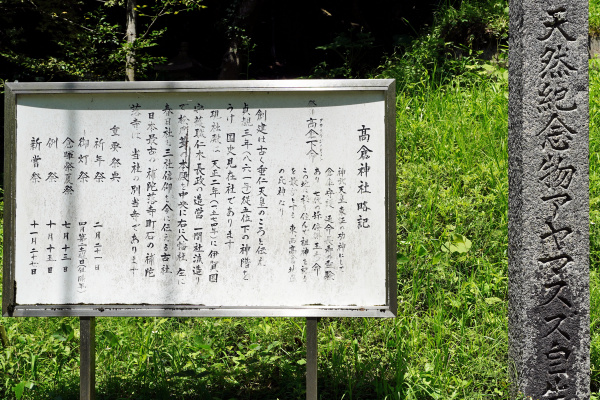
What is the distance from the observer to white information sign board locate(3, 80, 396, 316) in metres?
2.63

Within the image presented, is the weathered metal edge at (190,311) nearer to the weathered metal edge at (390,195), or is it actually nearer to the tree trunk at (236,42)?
the weathered metal edge at (390,195)

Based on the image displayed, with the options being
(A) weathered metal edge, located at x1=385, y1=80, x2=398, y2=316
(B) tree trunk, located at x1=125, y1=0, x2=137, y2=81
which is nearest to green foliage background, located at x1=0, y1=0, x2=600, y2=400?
(A) weathered metal edge, located at x1=385, y1=80, x2=398, y2=316

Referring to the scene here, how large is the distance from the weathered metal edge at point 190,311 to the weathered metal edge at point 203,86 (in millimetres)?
1005

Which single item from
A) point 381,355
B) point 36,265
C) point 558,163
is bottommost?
point 381,355

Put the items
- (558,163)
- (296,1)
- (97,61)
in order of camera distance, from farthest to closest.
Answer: (296,1) → (97,61) → (558,163)

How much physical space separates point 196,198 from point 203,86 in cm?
52

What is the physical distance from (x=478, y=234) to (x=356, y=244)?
6.19ft

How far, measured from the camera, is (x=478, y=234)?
4191 mm

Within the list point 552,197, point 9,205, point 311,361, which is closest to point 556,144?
point 552,197

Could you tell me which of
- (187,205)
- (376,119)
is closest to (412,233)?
(376,119)

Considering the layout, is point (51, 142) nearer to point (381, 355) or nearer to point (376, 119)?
point (376, 119)

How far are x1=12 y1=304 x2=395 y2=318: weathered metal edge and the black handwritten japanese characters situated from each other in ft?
0.16

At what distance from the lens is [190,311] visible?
8.71ft

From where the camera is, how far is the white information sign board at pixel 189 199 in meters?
2.63
